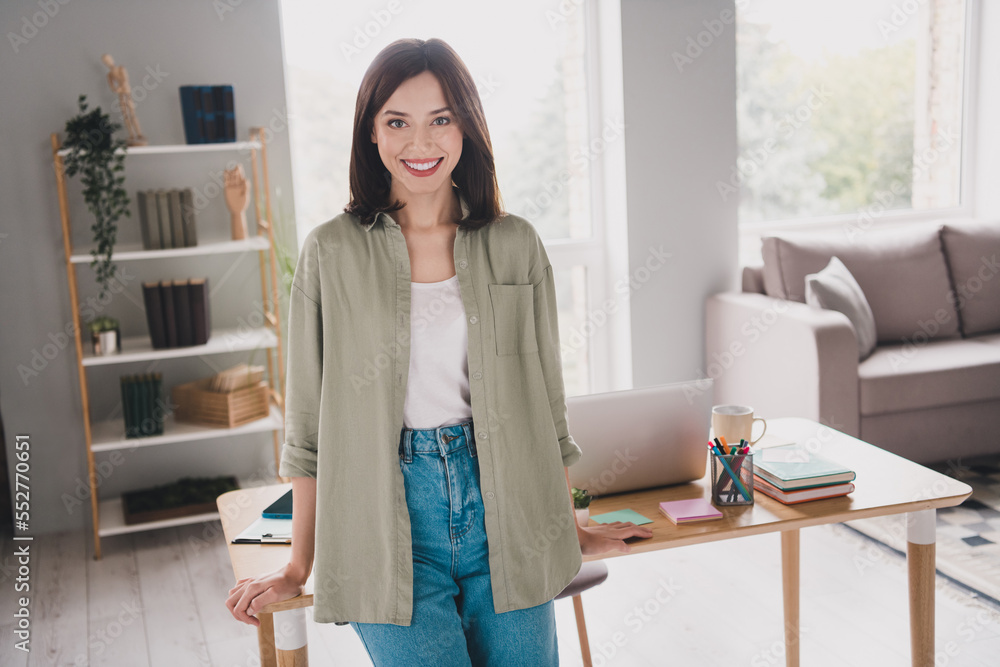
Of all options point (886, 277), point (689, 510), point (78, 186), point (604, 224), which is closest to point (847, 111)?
point (886, 277)

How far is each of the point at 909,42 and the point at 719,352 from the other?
1938mm

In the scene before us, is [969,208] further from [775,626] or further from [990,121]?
[775,626]

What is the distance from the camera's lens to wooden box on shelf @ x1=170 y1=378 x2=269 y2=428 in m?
3.20

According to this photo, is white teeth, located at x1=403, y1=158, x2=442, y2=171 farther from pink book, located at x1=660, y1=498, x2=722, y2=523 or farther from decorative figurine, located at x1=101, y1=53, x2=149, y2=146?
decorative figurine, located at x1=101, y1=53, x2=149, y2=146

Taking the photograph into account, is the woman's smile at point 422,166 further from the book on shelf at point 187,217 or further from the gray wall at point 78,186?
the gray wall at point 78,186

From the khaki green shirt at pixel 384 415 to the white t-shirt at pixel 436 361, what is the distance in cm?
2

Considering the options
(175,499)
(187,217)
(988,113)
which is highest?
(988,113)

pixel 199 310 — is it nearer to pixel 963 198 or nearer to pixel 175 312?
pixel 175 312

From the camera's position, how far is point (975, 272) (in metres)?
3.89

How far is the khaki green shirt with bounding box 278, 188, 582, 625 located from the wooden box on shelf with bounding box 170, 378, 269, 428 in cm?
206

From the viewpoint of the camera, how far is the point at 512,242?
1.30m

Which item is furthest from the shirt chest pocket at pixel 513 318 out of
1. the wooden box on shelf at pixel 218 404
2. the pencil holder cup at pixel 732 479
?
the wooden box on shelf at pixel 218 404

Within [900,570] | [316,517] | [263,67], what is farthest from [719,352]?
[316,517]

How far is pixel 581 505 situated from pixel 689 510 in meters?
0.19
